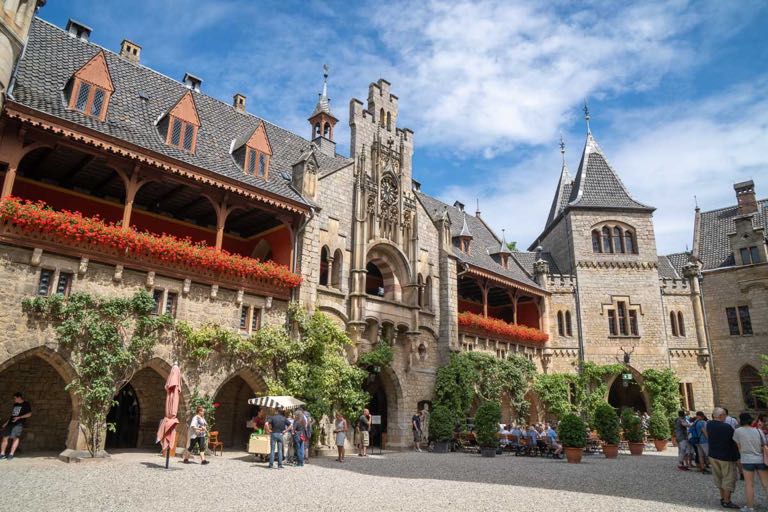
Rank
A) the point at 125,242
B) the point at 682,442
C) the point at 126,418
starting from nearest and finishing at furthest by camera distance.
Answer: the point at 125,242 < the point at 682,442 < the point at 126,418

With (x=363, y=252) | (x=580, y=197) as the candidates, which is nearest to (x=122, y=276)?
(x=363, y=252)

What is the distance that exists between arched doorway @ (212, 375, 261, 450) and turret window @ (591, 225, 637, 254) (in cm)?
2311

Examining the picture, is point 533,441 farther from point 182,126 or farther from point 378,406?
point 182,126

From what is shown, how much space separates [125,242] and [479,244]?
23.3m

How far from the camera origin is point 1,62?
35.4ft

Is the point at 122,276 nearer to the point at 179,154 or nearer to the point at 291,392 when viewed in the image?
the point at 179,154

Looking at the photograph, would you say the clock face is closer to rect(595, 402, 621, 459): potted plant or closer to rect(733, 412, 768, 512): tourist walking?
rect(595, 402, 621, 459): potted plant

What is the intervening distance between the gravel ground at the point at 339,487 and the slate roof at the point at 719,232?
74.2ft

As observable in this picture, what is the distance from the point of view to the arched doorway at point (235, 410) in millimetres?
20922

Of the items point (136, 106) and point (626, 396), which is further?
point (626, 396)

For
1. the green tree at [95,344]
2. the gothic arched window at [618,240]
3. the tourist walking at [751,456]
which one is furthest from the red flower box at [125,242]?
the gothic arched window at [618,240]

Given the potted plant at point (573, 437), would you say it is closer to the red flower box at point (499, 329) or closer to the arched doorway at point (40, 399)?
the red flower box at point (499, 329)

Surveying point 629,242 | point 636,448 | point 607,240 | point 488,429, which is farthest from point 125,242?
point 629,242

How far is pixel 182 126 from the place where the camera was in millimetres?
18312
